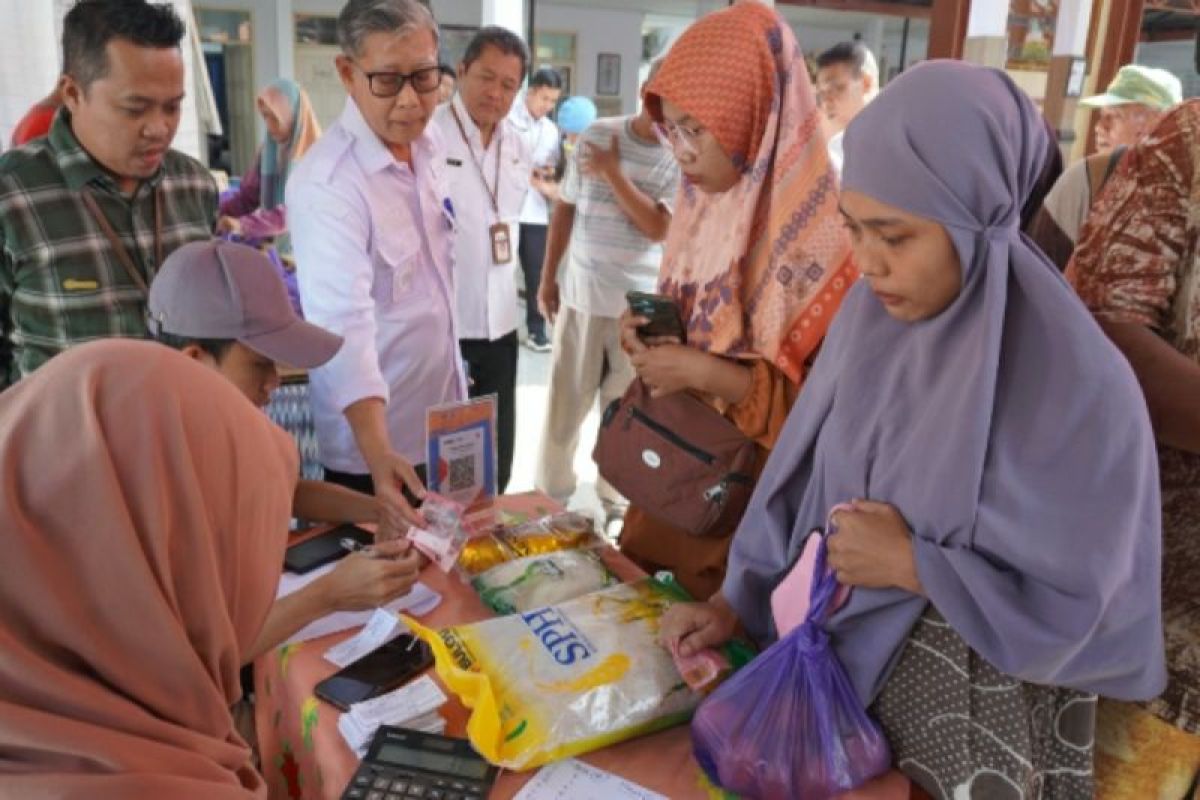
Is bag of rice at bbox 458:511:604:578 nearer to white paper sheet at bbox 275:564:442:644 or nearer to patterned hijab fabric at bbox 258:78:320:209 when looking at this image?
white paper sheet at bbox 275:564:442:644

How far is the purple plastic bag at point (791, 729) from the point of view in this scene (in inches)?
39.2

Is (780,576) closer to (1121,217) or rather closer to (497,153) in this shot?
(1121,217)

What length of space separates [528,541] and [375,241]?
722 mm

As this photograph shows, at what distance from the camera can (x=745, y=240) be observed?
4.99ft

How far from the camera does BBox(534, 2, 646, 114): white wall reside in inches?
513

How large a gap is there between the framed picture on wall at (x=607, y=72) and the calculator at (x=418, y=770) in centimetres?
1350

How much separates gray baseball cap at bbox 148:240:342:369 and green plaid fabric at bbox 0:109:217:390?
22cm

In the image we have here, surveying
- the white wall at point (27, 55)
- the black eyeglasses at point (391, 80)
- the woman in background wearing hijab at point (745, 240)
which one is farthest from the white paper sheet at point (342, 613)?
the white wall at point (27, 55)

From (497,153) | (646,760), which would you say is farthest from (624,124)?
(646,760)

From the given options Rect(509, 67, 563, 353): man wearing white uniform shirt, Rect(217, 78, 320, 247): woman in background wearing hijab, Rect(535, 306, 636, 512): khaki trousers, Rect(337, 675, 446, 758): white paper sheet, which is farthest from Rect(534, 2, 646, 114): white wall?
Rect(337, 675, 446, 758): white paper sheet

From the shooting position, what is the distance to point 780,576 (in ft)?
4.10

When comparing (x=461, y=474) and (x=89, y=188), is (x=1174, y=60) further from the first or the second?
(x=89, y=188)

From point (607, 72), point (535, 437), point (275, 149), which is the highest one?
point (607, 72)

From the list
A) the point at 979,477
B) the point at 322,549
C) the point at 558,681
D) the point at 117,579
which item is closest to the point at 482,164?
the point at 322,549
